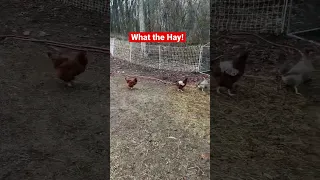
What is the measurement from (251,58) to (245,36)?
1.42 ft

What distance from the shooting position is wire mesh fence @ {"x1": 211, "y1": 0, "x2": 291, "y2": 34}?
3.27 meters

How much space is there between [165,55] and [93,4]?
1391 mm

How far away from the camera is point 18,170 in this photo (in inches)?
55.1

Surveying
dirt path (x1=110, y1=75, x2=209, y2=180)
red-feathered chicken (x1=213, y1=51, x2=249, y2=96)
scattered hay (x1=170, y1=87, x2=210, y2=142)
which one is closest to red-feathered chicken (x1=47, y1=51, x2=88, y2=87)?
dirt path (x1=110, y1=75, x2=209, y2=180)

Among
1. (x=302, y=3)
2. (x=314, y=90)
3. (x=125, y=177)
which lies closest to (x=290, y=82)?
(x=314, y=90)

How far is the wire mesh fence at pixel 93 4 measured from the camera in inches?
167

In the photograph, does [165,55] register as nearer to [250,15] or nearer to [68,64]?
[250,15]

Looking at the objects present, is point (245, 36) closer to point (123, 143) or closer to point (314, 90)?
point (314, 90)

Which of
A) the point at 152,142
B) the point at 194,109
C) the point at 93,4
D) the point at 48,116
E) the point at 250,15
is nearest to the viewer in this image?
the point at 152,142

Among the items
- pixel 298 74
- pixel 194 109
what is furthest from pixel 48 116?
pixel 298 74

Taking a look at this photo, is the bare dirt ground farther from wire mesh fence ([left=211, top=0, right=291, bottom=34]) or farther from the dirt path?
wire mesh fence ([left=211, top=0, right=291, bottom=34])

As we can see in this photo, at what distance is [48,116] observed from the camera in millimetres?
1941

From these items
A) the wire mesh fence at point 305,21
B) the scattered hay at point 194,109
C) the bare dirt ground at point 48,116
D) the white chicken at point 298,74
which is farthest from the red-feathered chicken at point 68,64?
the wire mesh fence at point 305,21

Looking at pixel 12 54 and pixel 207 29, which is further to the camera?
pixel 207 29
